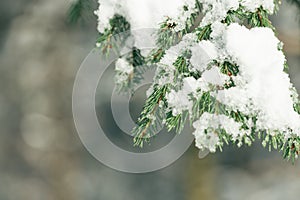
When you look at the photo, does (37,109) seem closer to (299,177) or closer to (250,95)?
(299,177)

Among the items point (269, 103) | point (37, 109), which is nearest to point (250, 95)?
point (269, 103)

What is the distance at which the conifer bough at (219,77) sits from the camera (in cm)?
78

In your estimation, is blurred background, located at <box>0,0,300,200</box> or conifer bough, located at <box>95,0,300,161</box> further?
blurred background, located at <box>0,0,300,200</box>

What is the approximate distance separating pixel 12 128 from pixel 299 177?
2.81 m

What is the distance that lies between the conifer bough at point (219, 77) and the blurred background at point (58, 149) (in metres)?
3.88

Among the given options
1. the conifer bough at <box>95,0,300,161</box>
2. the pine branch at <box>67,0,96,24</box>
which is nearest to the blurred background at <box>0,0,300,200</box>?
the pine branch at <box>67,0,96,24</box>

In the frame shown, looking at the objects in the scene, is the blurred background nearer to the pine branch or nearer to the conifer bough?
the pine branch

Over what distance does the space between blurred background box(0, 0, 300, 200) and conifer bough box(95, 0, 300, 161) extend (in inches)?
153

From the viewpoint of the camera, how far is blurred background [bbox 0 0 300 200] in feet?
16.8

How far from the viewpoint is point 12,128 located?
5.69m

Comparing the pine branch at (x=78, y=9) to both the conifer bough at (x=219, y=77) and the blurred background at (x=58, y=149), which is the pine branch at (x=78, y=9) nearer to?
the conifer bough at (x=219, y=77)

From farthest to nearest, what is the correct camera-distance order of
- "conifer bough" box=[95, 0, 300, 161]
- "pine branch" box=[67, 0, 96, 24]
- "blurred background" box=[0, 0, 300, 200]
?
"blurred background" box=[0, 0, 300, 200] → "pine branch" box=[67, 0, 96, 24] → "conifer bough" box=[95, 0, 300, 161]

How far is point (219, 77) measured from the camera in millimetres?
790

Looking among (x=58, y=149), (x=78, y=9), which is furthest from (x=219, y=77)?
(x=58, y=149)
